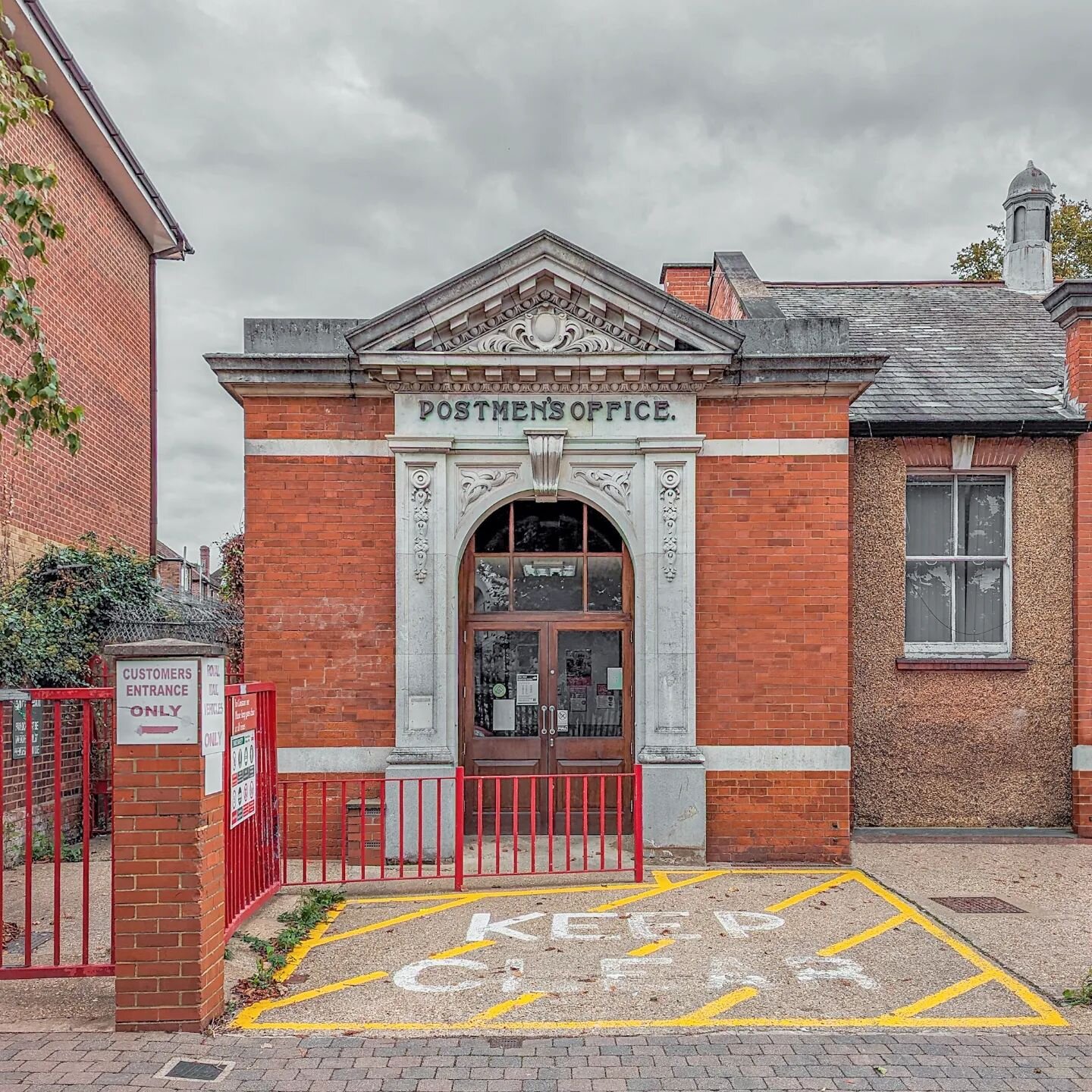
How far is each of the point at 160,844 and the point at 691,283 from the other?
49.0 ft

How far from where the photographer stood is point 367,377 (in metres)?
9.77

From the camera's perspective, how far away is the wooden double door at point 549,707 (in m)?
10.2

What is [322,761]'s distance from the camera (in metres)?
9.64

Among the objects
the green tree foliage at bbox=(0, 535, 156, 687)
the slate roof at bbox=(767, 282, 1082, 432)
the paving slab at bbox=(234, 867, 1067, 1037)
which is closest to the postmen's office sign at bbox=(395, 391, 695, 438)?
the slate roof at bbox=(767, 282, 1082, 432)

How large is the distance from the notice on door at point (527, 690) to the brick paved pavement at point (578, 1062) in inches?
201

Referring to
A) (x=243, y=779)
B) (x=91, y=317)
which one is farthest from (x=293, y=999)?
(x=91, y=317)

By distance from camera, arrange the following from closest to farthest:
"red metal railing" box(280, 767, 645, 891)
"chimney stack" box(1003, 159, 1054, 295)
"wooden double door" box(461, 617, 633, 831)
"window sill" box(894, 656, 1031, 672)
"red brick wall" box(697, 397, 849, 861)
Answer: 1. "red metal railing" box(280, 767, 645, 891)
2. "red brick wall" box(697, 397, 849, 861)
3. "wooden double door" box(461, 617, 633, 831)
4. "window sill" box(894, 656, 1031, 672)
5. "chimney stack" box(1003, 159, 1054, 295)

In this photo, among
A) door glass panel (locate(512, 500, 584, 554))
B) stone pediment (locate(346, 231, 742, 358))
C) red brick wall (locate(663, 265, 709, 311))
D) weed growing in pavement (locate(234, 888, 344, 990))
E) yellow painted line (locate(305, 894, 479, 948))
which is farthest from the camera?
red brick wall (locate(663, 265, 709, 311))

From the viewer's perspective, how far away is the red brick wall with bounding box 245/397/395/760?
9.70 metres

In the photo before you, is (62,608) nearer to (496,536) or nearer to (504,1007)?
(496,536)

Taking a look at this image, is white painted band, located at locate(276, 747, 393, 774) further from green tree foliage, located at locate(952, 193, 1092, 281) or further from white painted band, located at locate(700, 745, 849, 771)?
green tree foliage, located at locate(952, 193, 1092, 281)

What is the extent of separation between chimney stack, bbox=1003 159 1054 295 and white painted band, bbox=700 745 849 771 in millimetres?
10588

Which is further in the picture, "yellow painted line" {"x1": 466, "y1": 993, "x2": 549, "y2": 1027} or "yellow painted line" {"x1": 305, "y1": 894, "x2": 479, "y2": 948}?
"yellow painted line" {"x1": 305, "y1": 894, "x2": 479, "y2": 948}

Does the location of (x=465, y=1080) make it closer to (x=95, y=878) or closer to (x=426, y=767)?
(x=426, y=767)
